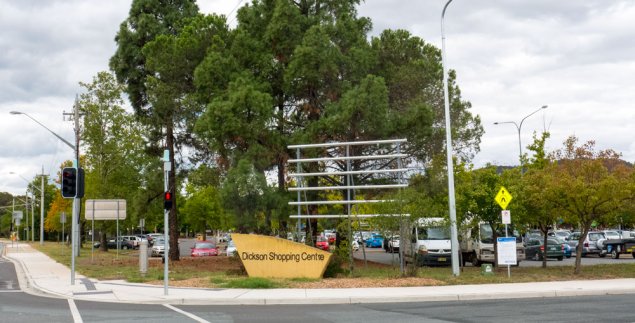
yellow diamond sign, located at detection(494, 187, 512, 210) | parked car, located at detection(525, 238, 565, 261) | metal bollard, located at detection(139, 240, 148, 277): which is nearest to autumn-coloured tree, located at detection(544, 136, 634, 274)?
yellow diamond sign, located at detection(494, 187, 512, 210)

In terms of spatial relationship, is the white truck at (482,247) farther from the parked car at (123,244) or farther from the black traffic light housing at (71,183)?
the parked car at (123,244)

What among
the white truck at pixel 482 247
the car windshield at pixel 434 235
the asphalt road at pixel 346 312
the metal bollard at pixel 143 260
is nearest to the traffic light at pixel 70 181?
the metal bollard at pixel 143 260

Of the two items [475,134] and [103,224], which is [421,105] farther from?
[103,224]

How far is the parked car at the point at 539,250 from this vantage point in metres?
35.2

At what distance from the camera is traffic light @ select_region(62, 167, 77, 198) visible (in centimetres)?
2075

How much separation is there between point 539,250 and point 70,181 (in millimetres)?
25400

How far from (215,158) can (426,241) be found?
11.0 m

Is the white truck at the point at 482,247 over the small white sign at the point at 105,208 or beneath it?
beneath

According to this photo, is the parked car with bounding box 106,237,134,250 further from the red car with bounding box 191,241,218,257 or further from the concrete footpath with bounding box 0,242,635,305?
the concrete footpath with bounding box 0,242,635,305

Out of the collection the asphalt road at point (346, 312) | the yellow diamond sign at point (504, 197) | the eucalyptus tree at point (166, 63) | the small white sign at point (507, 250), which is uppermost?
the eucalyptus tree at point (166, 63)

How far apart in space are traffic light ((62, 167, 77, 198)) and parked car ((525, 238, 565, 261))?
2511cm

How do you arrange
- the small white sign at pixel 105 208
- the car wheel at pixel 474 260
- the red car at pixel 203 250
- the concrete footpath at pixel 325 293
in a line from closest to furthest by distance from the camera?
the concrete footpath at pixel 325 293 → the car wheel at pixel 474 260 → the small white sign at pixel 105 208 → the red car at pixel 203 250

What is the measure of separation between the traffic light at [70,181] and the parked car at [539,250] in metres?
25.1

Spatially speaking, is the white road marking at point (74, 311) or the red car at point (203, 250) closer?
the white road marking at point (74, 311)
